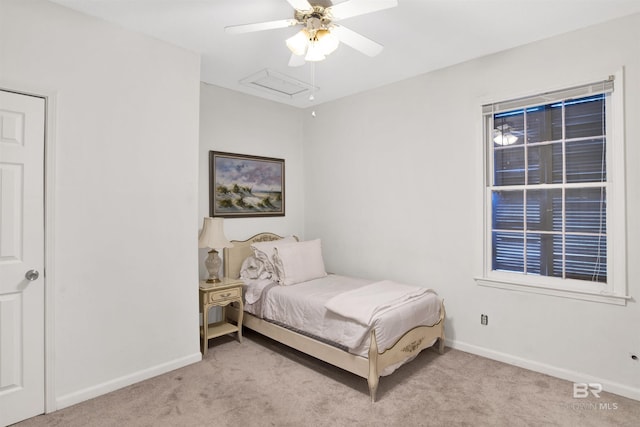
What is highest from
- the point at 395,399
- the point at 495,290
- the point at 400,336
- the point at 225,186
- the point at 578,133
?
the point at 578,133

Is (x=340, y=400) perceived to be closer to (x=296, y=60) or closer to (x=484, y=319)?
(x=484, y=319)

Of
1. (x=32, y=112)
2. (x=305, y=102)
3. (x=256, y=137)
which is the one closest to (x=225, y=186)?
(x=256, y=137)

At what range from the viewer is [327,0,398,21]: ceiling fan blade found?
6.18 ft

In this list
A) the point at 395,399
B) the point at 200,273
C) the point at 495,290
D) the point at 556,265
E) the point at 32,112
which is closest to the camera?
the point at 32,112

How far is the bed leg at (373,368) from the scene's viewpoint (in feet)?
7.98

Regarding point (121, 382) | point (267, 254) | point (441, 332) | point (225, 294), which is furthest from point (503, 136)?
point (121, 382)

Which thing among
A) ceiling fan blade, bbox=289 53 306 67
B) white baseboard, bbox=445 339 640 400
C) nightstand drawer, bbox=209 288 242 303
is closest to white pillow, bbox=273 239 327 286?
Result: nightstand drawer, bbox=209 288 242 303

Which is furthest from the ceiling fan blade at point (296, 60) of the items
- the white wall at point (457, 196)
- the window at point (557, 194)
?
the window at point (557, 194)

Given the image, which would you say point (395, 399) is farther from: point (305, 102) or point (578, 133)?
point (305, 102)

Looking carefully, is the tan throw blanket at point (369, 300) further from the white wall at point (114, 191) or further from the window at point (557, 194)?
the white wall at point (114, 191)

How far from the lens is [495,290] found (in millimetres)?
3127

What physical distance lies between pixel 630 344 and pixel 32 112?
4373mm

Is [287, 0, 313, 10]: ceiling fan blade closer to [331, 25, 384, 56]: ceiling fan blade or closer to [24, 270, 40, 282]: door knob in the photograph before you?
[331, 25, 384, 56]: ceiling fan blade

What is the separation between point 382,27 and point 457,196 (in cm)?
164
